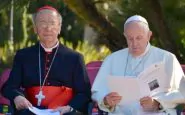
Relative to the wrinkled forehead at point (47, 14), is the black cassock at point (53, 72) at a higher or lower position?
lower

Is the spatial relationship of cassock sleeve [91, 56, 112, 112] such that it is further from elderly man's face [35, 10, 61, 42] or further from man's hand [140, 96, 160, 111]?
elderly man's face [35, 10, 61, 42]

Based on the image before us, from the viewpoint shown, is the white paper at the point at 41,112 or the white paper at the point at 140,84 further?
the white paper at the point at 41,112

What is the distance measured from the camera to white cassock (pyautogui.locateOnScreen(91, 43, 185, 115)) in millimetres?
5398

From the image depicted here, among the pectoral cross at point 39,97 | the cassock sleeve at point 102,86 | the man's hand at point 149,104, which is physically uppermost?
the cassock sleeve at point 102,86

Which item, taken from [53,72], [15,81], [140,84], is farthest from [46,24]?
[140,84]

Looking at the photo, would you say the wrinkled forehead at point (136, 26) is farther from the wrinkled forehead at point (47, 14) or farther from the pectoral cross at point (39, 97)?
the pectoral cross at point (39, 97)

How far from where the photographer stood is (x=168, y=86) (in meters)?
5.43

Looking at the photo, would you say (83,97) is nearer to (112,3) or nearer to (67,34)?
(112,3)

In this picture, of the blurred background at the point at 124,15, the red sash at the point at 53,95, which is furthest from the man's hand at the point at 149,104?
the blurred background at the point at 124,15

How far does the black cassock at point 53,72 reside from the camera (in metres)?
5.68

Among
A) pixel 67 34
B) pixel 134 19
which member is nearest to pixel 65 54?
pixel 134 19

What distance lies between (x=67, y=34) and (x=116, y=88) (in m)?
20.5

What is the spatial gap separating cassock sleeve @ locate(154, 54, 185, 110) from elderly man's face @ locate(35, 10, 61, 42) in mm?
1016

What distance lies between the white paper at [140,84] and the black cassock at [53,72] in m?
0.38
